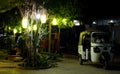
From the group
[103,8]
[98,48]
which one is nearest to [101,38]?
[98,48]

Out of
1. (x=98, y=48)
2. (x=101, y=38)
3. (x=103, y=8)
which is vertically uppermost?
(x=103, y=8)

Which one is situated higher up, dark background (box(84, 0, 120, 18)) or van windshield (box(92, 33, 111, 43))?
dark background (box(84, 0, 120, 18))

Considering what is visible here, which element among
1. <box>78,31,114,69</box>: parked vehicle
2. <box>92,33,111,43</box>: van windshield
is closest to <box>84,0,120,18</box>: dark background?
<box>78,31,114,69</box>: parked vehicle

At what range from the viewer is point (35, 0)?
22969 mm

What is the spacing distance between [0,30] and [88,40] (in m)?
19.9

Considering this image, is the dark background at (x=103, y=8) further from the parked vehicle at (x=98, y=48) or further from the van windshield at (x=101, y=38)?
the van windshield at (x=101, y=38)

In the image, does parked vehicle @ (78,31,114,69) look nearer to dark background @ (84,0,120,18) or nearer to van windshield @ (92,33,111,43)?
van windshield @ (92,33,111,43)

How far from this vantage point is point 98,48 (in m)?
22.2

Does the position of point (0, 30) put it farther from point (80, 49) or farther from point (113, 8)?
point (80, 49)

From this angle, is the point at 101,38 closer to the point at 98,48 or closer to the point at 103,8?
the point at 98,48

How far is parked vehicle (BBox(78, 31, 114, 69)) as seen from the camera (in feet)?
71.9

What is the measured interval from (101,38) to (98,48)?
90cm

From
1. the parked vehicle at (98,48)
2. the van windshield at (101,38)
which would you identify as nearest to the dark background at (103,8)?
the parked vehicle at (98,48)

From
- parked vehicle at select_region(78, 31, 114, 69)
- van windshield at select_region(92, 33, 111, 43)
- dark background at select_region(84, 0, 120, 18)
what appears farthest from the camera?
dark background at select_region(84, 0, 120, 18)
